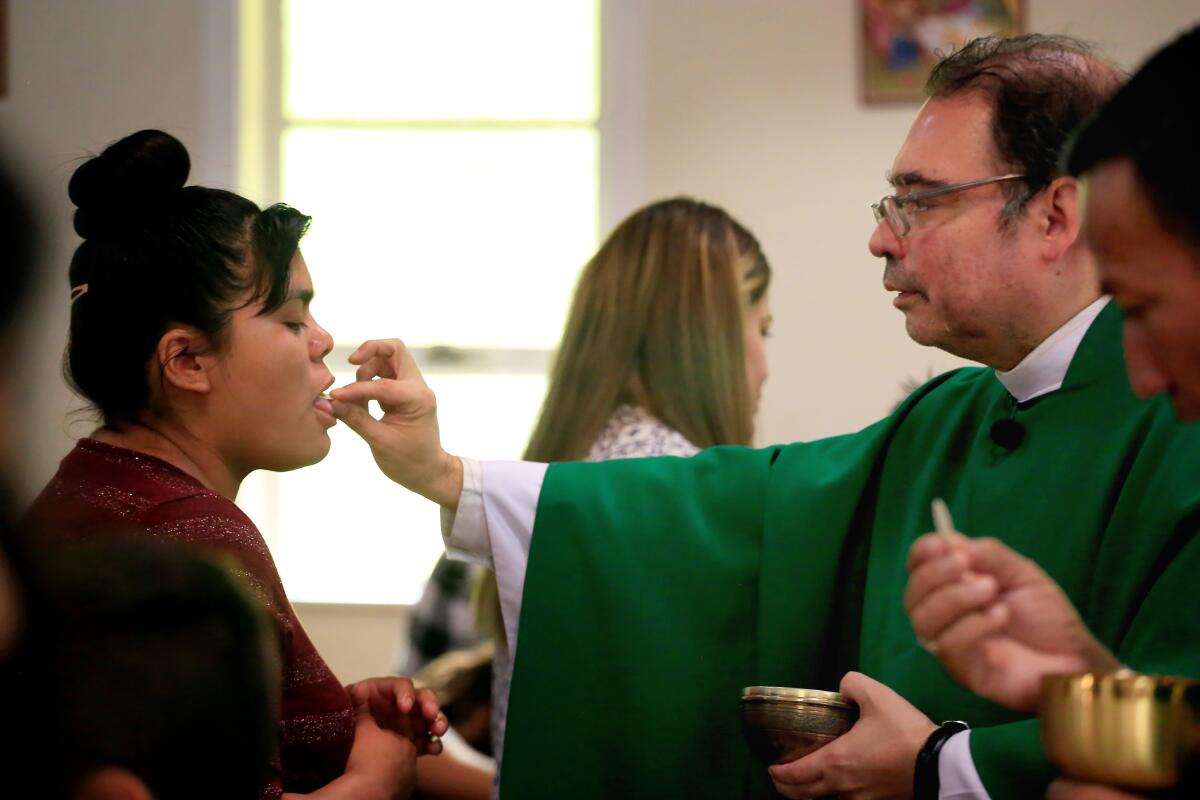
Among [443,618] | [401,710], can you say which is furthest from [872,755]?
[443,618]

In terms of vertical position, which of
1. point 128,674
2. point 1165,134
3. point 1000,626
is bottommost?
point 1000,626

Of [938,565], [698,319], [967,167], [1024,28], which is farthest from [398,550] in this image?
[938,565]

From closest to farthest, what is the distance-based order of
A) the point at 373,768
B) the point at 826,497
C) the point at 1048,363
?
the point at 373,768 → the point at 1048,363 → the point at 826,497

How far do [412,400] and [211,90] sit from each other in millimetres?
3000

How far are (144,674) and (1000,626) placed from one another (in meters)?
0.84

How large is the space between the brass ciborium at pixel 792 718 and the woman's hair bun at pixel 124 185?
1064 mm

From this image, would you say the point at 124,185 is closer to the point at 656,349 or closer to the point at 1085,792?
the point at 656,349

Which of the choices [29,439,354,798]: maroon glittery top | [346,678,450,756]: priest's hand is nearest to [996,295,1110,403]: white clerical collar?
[346,678,450,756]: priest's hand

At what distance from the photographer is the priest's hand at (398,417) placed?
89.6 inches

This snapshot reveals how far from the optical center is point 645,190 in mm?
4840

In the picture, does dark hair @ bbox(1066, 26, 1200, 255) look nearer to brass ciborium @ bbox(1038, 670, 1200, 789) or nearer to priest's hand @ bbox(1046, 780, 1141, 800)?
brass ciborium @ bbox(1038, 670, 1200, 789)

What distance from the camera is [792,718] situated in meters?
1.90

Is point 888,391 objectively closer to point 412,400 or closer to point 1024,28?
point 1024,28

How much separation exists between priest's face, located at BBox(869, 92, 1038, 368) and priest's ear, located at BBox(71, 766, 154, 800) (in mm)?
1636
